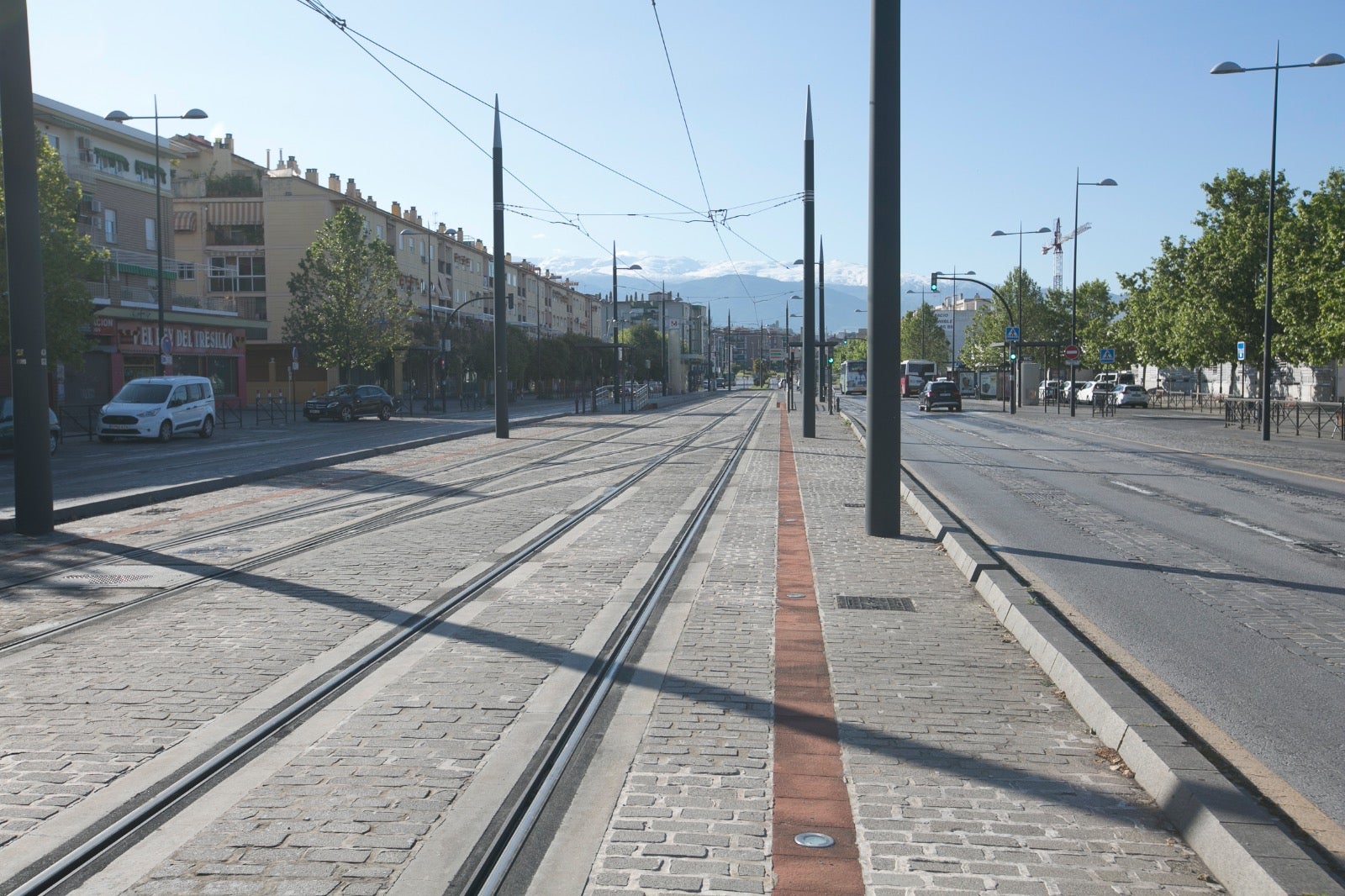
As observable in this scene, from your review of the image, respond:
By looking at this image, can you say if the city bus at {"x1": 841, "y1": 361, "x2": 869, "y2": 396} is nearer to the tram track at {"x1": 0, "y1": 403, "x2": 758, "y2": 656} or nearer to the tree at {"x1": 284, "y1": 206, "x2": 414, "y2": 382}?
the tree at {"x1": 284, "y1": 206, "x2": 414, "y2": 382}

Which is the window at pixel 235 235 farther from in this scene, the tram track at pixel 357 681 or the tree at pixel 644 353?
the tram track at pixel 357 681

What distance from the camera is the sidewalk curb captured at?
3.56 metres

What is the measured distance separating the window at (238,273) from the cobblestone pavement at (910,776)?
219 feet

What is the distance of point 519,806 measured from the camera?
439 cm

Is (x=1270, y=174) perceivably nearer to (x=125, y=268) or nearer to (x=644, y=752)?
(x=644, y=752)

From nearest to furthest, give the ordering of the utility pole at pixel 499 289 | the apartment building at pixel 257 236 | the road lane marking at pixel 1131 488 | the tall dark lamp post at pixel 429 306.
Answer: the road lane marking at pixel 1131 488 → the utility pole at pixel 499 289 → the tall dark lamp post at pixel 429 306 → the apartment building at pixel 257 236

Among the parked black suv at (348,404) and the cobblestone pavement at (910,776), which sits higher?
the parked black suv at (348,404)

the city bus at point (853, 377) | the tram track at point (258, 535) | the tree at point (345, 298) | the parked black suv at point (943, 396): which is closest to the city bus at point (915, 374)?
the city bus at point (853, 377)

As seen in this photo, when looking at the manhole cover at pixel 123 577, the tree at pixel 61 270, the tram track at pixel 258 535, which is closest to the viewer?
the tram track at pixel 258 535

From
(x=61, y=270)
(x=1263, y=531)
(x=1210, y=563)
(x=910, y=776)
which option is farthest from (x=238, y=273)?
(x=910, y=776)

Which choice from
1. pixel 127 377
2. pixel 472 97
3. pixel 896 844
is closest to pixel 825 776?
pixel 896 844

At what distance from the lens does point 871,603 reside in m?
8.29

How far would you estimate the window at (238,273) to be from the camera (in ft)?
226

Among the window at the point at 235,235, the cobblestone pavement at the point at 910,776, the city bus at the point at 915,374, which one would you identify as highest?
the window at the point at 235,235
